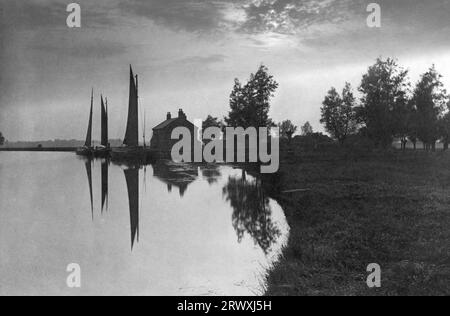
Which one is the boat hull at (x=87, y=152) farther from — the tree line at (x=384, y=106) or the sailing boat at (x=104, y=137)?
the tree line at (x=384, y=106)

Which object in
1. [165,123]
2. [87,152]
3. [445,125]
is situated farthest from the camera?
[87,152]

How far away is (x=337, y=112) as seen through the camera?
7931 centimetres

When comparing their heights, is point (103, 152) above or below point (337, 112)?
below

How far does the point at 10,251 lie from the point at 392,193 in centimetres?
1670

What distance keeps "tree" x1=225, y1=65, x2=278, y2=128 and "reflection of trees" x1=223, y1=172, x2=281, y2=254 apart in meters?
35.6

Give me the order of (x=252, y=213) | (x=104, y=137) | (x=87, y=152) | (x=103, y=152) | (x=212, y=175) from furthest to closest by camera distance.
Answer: (x=87, y=152)
(x=103, y=152)
(x=104, y=137)
(x=212, y=175)
(x=252, y=213)

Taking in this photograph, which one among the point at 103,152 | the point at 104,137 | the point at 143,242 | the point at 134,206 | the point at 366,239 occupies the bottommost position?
the point at 143,242

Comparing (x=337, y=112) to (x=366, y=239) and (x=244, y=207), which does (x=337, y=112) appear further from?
(x=366, y=239)

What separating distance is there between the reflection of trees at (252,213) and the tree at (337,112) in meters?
54.9

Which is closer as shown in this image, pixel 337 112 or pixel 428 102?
pixel 428 102

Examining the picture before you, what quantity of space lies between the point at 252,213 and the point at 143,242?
22.1 ft

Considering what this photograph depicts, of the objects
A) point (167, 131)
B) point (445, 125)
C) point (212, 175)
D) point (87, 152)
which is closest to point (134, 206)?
point (212, 175)

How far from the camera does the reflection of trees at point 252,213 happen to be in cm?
1424

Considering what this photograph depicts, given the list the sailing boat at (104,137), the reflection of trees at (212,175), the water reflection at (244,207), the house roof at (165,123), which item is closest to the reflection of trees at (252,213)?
the water reflection at (244,207)
